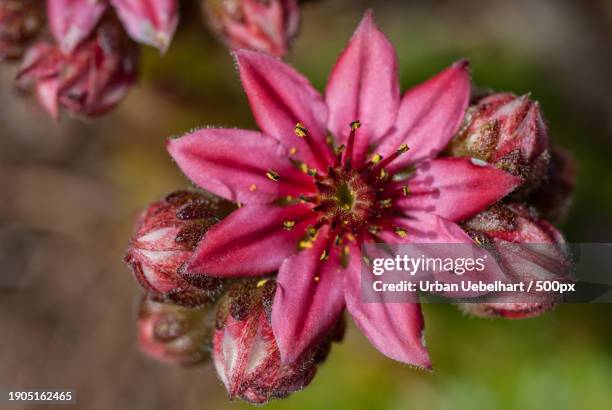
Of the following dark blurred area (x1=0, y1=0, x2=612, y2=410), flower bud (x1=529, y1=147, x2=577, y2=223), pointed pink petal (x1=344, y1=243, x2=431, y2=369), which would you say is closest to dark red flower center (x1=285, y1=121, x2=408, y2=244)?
pointed pink petal (x1=344, y1=243, x2=431, y2=369)

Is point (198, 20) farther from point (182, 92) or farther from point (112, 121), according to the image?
point (112, 121)

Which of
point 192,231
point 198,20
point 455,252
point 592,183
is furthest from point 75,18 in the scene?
point 592,183

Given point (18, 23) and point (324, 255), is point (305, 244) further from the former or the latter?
point (18, 23)

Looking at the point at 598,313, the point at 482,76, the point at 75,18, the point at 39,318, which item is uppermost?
the point at 75,18

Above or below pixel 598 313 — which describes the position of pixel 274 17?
above

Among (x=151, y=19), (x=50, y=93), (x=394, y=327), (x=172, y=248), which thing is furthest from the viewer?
(x=50, y=93)

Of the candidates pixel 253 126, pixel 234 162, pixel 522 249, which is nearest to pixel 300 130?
pixel 234 162

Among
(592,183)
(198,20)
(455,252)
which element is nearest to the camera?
(455,252)

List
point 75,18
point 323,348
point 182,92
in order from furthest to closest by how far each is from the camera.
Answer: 1. point 182,92
2. point 75,18
3. point 323,348

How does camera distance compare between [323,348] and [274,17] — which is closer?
[323,348]
